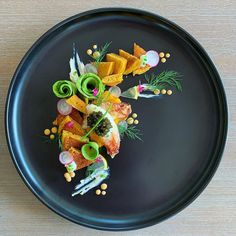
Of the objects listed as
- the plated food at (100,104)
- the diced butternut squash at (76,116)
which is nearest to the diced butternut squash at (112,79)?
the plated food at (100,104)

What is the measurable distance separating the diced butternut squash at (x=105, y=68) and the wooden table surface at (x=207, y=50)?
0.55ft

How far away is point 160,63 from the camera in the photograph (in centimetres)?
118

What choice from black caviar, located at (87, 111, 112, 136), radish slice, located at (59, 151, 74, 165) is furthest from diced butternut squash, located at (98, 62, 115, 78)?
radish slice, located at (59, 151, 74, 165)

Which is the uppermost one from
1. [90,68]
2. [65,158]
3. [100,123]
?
[90,68]

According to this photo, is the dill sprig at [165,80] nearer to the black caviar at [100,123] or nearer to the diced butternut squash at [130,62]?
the diced butternut squash at [130,62]

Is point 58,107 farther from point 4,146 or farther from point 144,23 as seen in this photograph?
point 144,23

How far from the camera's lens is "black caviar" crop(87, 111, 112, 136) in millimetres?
1101

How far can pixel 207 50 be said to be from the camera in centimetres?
122

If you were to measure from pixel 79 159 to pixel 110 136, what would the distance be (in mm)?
96

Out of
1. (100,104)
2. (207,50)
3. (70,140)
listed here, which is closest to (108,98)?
(100,104)

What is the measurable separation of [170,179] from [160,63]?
11.5 inches

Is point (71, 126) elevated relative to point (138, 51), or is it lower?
lower

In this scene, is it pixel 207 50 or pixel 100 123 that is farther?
pixel 207 50

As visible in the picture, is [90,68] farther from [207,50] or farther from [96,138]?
[207,50]
